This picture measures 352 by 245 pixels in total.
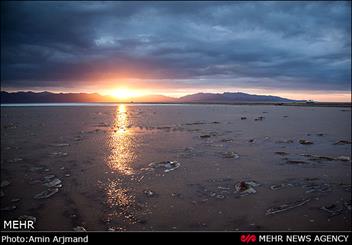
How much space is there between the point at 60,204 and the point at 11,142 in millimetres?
11925

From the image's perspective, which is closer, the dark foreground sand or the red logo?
the red logo

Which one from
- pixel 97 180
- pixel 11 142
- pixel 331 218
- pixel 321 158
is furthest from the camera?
pixel 11 142

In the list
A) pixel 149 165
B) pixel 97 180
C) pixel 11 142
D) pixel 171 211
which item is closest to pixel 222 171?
pixel 149 165

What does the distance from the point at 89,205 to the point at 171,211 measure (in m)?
2.18

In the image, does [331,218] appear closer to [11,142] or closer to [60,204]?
[60,204]

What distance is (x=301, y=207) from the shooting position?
6.00 metres

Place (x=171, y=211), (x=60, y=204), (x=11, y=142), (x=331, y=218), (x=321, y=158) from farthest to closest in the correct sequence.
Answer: (x=11, y=142)
(x=321, y=158)
(x=60, y=204)
(x=171, y=211)
(x=331, y=218)

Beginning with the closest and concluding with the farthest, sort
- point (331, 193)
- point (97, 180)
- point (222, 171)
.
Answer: point (331, 193) → point (97, 180) → point (222, 171)

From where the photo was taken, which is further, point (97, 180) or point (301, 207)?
point (97, 180)

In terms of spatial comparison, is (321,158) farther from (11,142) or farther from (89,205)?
(11,142)

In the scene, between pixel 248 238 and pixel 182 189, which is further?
pixel 182 189

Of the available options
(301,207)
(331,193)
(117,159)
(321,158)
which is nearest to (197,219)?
(301,207)

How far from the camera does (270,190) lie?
7.10 meters

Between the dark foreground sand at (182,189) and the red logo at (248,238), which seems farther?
the dark foreground sand at (182,189)
